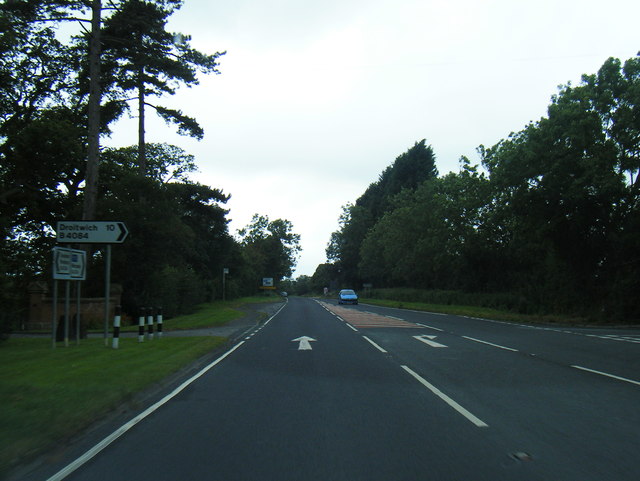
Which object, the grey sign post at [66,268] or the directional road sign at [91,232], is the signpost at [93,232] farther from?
the grey sign post at [66,268]

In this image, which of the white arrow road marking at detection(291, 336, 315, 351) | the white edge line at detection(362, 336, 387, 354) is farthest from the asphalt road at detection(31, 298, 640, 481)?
the white arrow road marking at detection(291, 336, 315, 351)

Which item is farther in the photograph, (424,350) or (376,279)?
(376,279)

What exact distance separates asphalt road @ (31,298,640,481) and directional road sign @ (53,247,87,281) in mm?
5200

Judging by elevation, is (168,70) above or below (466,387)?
above

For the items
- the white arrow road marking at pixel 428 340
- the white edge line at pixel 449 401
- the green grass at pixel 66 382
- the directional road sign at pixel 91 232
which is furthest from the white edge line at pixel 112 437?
the white arrow road marking at pixel 428 340

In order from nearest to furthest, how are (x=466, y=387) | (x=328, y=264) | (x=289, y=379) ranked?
(x=466, y=387)
(x=289, y=379)
(x=328, y=264)

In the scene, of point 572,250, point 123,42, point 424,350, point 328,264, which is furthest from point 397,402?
point 328,264

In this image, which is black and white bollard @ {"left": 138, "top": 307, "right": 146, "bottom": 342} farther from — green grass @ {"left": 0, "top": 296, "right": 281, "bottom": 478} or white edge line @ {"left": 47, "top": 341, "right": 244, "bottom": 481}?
white edge line @ {"left": 47, "top": 341, "right": 244, "bottom": 481}

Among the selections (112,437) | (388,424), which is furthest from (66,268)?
(388,424)

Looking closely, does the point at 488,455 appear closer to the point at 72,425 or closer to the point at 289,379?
the point at 72,425

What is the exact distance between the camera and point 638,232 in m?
29.8

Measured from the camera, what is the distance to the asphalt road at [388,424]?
5469 millimetres

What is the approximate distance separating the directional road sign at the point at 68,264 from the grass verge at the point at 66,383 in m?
1.88

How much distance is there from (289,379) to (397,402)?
292 cm
